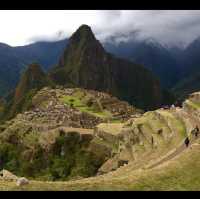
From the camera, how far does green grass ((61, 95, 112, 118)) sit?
150 metres

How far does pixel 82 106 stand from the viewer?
522ft

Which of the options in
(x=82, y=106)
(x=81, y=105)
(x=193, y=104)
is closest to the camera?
(x=193, y=104)

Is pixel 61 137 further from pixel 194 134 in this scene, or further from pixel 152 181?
pixel 152 181

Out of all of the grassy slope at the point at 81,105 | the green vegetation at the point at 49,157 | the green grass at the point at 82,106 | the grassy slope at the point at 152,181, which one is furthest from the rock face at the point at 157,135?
the grassy slope at the point at 81,105

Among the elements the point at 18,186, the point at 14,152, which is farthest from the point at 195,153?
the point at 14,152

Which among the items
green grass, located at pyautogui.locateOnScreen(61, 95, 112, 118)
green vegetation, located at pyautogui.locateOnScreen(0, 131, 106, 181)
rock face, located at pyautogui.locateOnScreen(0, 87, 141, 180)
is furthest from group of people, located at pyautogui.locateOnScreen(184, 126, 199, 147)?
green grass, located at pyautogui.locateOnScreen(61, 95, 112, 118)

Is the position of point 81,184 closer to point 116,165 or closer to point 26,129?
point 116,165

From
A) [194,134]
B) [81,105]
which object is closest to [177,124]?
[194,134]

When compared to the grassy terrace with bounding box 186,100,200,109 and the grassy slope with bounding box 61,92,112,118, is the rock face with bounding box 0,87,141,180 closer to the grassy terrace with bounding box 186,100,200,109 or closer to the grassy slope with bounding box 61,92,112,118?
the grassy slope with bounding box 61,92,112,118

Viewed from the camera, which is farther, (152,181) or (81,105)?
(81,105)

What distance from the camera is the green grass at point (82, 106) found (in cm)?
14977

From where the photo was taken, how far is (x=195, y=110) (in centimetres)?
6438

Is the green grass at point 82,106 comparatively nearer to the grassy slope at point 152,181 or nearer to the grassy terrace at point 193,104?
the grassy terrace at point 193,104
